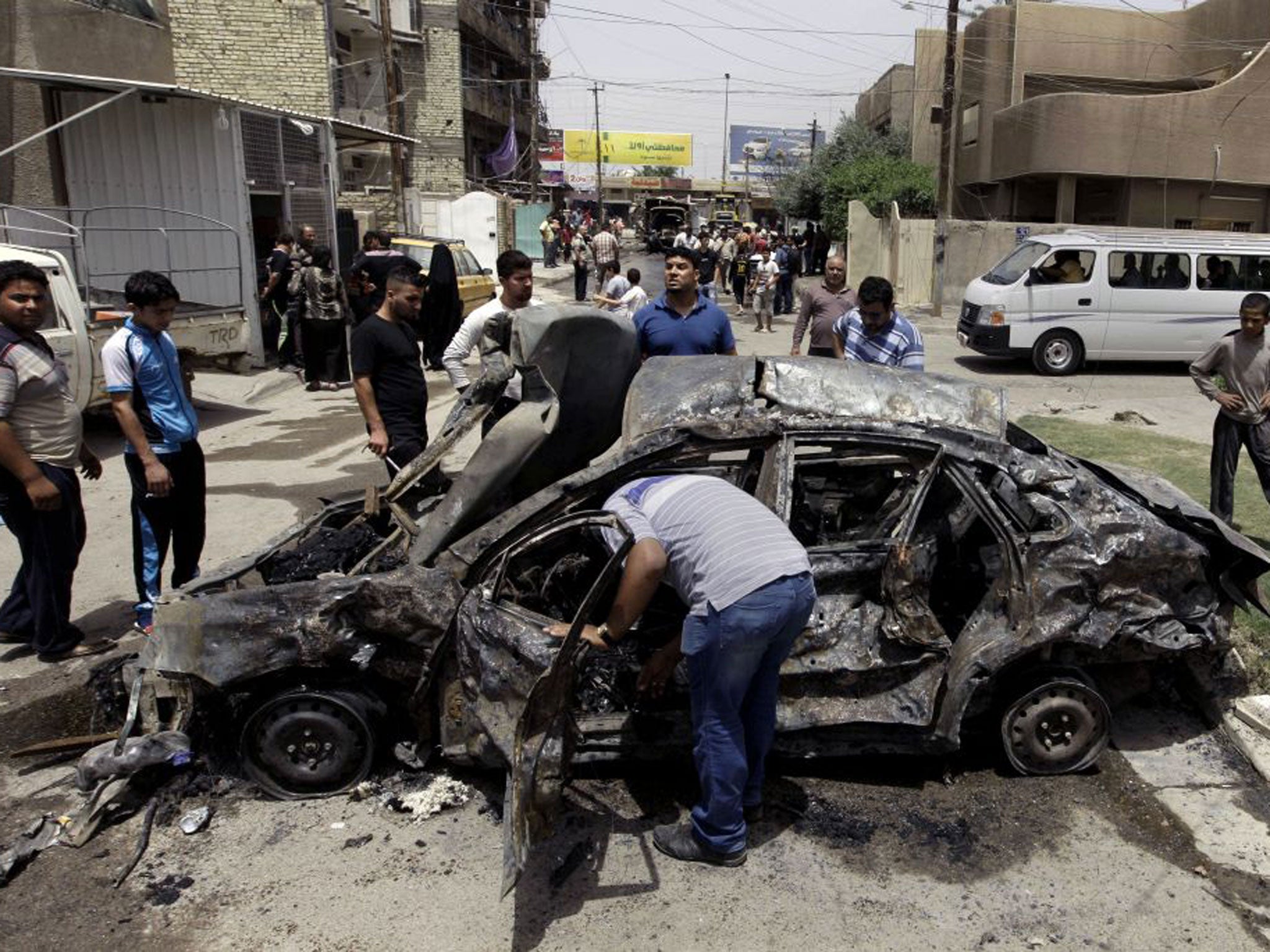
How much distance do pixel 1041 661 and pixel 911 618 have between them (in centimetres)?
60

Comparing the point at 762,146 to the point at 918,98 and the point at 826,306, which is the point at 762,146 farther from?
the point at 826,306

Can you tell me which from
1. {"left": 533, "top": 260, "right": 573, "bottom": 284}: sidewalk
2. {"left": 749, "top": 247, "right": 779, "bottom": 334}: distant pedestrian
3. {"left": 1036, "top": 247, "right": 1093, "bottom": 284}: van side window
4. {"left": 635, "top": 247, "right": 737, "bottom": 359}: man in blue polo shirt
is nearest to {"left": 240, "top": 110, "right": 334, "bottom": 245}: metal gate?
{"left": 749, "top": 247, "right": 779, "bottom": 334}: distant pedestrian

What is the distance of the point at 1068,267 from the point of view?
14.6 metres

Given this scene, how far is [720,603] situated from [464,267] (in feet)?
51.4

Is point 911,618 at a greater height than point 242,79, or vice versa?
point 242,79

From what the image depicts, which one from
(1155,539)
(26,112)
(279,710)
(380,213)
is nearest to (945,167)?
(380,213)

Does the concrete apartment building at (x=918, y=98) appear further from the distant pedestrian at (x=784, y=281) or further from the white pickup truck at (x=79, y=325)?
the white pickup truck at (x=79, y=325)

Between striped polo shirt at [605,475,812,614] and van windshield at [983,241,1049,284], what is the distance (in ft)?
43.2

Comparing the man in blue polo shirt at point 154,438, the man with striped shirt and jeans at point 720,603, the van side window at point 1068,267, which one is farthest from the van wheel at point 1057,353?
the man with striped shirt and jeans at point 720,603

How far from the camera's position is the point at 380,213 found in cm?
2745

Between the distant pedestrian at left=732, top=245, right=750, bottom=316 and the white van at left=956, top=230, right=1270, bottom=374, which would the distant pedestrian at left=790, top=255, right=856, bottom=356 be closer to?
the white van at left=956, top=230, right=1270, bottom=374

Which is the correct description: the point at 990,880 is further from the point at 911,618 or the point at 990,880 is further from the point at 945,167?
the point at 945,167

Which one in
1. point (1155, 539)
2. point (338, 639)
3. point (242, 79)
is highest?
point (242, 79)

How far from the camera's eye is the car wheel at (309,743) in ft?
12.0
